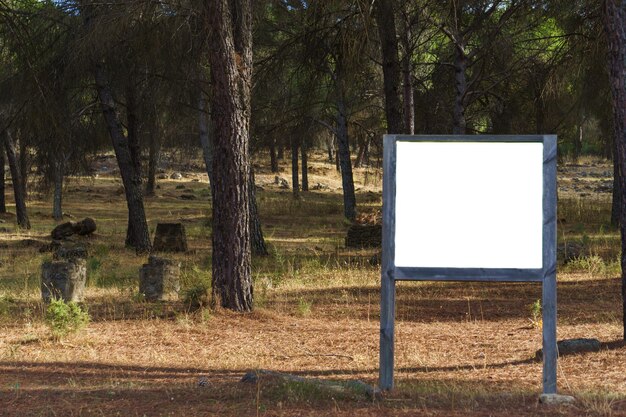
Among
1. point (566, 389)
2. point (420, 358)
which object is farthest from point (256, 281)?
point (566, 389)

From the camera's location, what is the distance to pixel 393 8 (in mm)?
13164

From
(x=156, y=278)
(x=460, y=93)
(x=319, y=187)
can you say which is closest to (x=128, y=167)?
(x=460, y=93)

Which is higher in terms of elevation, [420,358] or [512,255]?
[512,255]

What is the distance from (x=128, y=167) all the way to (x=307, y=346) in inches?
438

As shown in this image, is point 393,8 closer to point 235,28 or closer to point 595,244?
point 235,28

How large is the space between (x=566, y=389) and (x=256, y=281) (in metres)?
7.18

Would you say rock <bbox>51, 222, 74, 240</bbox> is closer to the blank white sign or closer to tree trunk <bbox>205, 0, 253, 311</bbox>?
tree trunk <bbox>205, 0, 253, 311</bbox>

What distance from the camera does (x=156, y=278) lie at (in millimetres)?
11203

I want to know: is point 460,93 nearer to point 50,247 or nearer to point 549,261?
point 50,247

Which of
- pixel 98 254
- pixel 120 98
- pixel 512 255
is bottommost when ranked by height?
pixel 98 254

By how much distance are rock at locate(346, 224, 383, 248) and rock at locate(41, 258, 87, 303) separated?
8282 mm

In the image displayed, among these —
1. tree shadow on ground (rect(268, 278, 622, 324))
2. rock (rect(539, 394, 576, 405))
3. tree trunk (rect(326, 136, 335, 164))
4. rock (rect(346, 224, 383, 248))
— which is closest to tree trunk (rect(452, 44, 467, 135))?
tree shadow on ground (rect(268, 278, 622, 324))

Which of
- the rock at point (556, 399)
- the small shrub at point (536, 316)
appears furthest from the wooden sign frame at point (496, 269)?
the small shrub at point (536, 316)

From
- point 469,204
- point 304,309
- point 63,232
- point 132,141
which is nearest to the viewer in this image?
point 469,204
